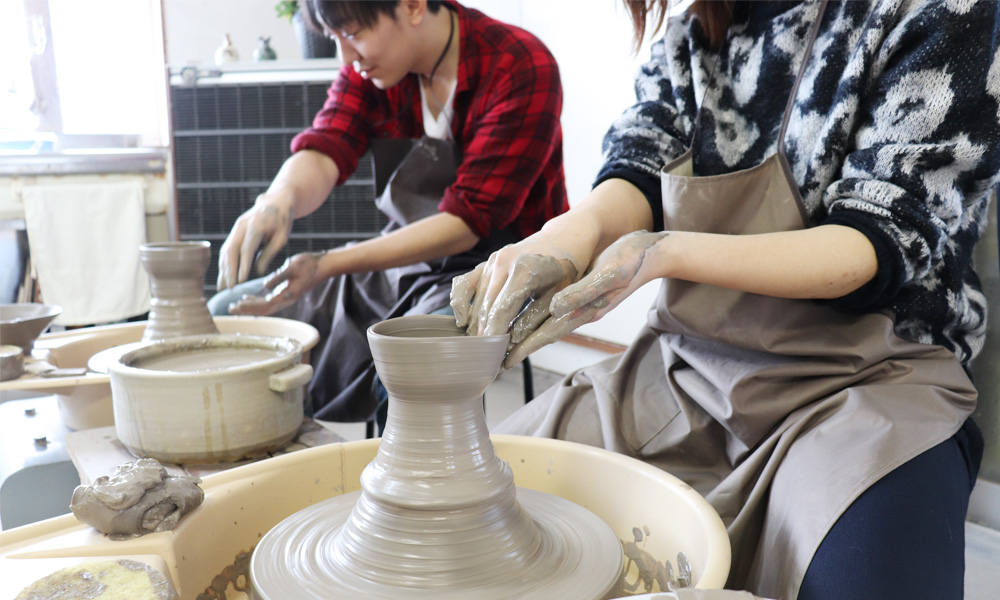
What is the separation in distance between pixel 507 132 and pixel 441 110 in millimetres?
286

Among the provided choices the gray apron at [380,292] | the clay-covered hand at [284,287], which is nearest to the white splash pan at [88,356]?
the clay-covered hand at [284,287]

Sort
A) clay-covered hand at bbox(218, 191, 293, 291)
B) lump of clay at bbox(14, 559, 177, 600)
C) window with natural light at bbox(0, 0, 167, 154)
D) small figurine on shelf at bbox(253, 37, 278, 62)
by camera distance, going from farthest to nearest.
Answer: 1. window with natural light at bbox(0, 0, 167, 154)
2. small figurine on shelf at bbox(253, 37, 278, 62)
3. clay-covered hand at bbox(218, 191, 293, 291)
4. lump of clay at bbox(14, 559, 177, 600)

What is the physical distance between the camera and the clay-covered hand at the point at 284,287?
1.73 m

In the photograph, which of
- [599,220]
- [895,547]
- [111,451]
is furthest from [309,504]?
[895,547]

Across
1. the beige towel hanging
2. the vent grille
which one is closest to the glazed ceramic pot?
the vent grille

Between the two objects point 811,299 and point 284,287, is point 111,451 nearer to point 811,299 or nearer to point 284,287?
point 284,287

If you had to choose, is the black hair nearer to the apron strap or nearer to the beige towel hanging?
the apron strap

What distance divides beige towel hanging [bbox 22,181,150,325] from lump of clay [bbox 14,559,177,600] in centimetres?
380

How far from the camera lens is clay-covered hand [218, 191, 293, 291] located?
172 centimetres

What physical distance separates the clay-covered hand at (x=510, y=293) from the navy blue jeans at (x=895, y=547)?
0.40 meters

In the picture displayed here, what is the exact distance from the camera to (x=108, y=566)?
2.35 ft

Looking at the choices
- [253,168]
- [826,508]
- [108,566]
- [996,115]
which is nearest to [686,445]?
[826,508]

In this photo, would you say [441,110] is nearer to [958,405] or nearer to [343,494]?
[343,494]

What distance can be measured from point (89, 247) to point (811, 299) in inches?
162
